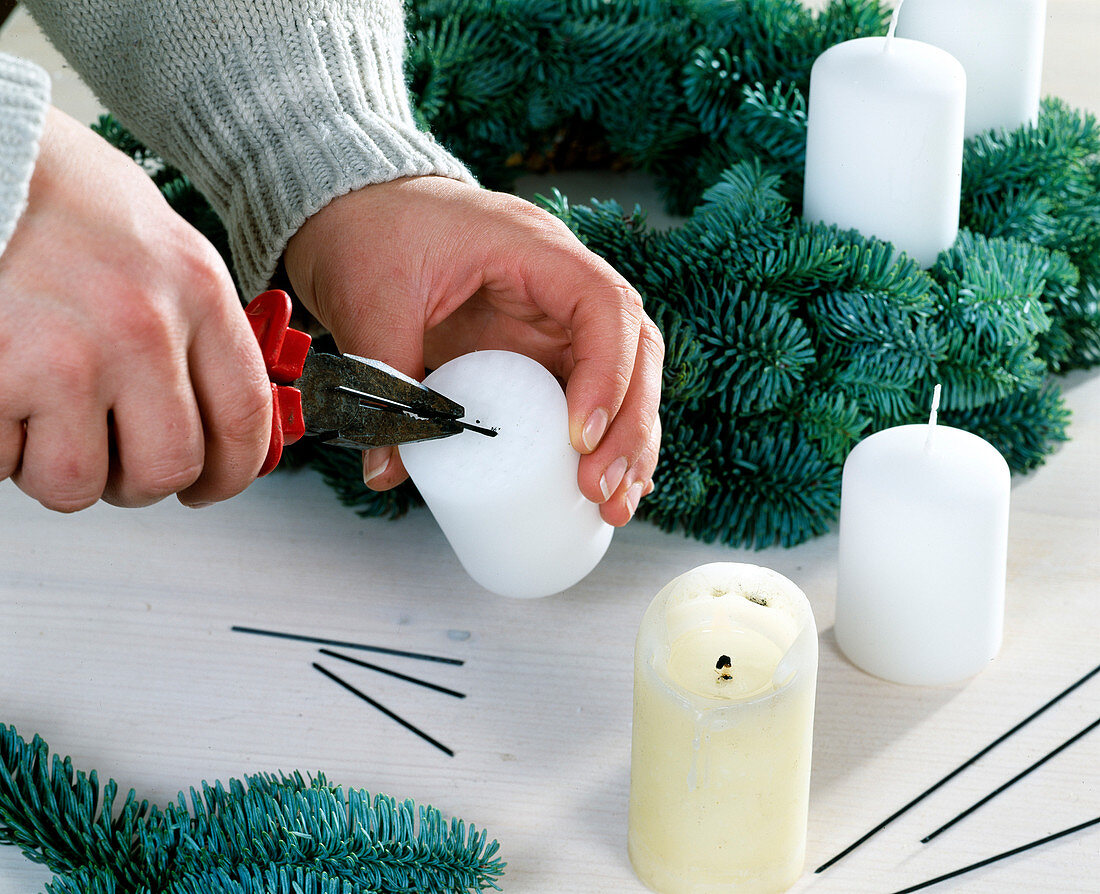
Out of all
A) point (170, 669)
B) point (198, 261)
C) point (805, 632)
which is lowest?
point (170, 669)

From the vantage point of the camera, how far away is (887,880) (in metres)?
0.55

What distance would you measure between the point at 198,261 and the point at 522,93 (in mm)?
620

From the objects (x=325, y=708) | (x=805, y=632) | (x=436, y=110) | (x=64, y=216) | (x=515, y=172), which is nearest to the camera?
(x=64, y=216)

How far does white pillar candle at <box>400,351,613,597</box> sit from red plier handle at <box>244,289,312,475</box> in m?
0.08

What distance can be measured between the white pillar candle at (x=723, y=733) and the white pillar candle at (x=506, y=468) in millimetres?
91

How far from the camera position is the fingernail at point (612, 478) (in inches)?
24.5

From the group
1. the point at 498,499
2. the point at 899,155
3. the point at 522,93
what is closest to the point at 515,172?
the point at 522,93

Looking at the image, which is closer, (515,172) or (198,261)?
(198,261)

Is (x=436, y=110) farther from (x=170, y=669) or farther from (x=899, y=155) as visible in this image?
(x=170, y=669)

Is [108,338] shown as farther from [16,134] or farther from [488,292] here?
[488,292]

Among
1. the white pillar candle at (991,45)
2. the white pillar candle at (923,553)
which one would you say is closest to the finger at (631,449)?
the white pillar candle at (923,553)

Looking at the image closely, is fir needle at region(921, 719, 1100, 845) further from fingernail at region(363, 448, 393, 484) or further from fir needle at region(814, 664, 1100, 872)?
fingernail at region(363, 448, 393, 484)

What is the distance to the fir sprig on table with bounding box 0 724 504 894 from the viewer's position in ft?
1.72

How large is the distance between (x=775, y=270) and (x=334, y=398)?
0.32 metres
